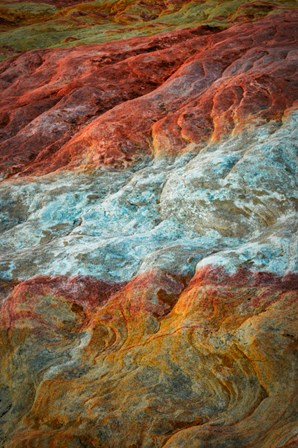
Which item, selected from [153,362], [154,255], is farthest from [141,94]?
[153,362]

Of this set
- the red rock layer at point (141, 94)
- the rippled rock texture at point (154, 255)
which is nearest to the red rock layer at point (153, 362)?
the rippled rock texture at point (154, 255)

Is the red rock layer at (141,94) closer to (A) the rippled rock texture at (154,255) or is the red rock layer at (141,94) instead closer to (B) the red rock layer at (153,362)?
(A) the rippled rock texture at (154,255)

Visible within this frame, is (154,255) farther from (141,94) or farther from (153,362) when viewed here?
(141,94)

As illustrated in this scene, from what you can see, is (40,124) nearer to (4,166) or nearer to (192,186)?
(4,166)

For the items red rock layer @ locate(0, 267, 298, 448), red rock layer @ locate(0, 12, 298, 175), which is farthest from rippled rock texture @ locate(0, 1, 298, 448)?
red rock layer @ locate(0, 12, 298, 175)

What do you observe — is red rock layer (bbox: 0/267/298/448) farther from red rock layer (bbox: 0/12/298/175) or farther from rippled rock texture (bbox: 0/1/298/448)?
red rock layer (bbox: 0/12/298/175)

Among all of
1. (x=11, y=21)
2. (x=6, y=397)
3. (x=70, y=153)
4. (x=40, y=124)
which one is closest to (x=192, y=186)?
(x=70, y=153)
